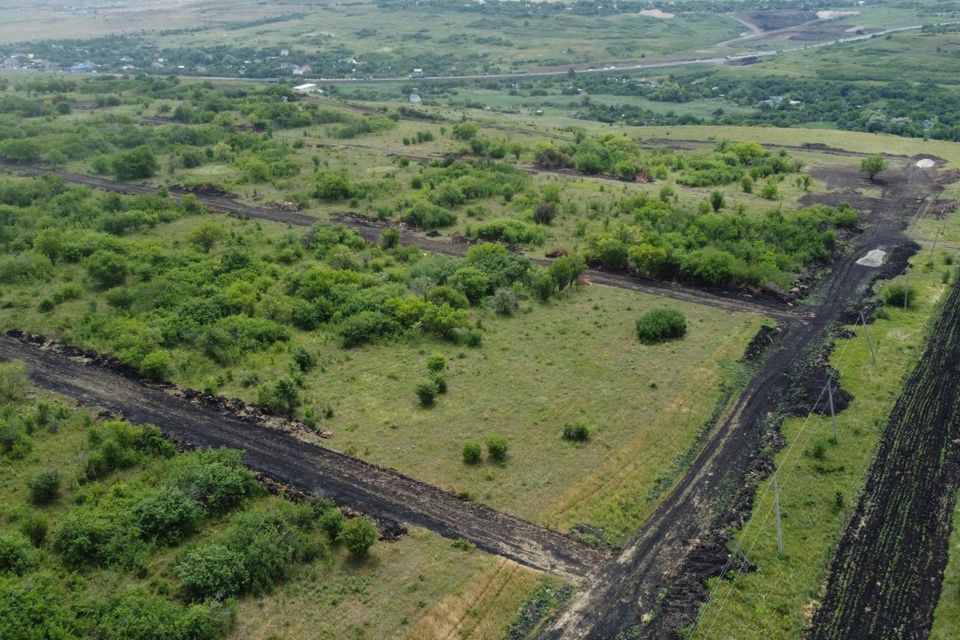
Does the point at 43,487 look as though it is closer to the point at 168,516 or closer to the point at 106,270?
the point at 168,516

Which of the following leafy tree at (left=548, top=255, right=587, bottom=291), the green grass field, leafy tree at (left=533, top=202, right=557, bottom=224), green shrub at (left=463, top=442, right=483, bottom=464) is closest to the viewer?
the green grass field

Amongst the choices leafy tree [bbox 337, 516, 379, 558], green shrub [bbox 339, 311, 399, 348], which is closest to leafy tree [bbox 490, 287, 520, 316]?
green shrub [bbox 339, 311, 399, 348]

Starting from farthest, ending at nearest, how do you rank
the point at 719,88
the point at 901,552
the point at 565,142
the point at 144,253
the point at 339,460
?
the point at 719,88 → the point at 565,142 → the point at 144,253 → the point at 339,460 → the point at 901,552

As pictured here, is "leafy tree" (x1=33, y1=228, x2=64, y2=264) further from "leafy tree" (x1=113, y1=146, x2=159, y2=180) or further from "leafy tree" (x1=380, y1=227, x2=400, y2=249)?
"leafy tree" (x1=113, y1=146, x2=159, y2=180)

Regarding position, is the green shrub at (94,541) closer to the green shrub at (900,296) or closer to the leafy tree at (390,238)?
the leafy tree at (390,238)

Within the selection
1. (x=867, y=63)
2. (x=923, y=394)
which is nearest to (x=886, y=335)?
(x=923, y=394)

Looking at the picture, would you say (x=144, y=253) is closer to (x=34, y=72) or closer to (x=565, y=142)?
(x=565, y=142)
